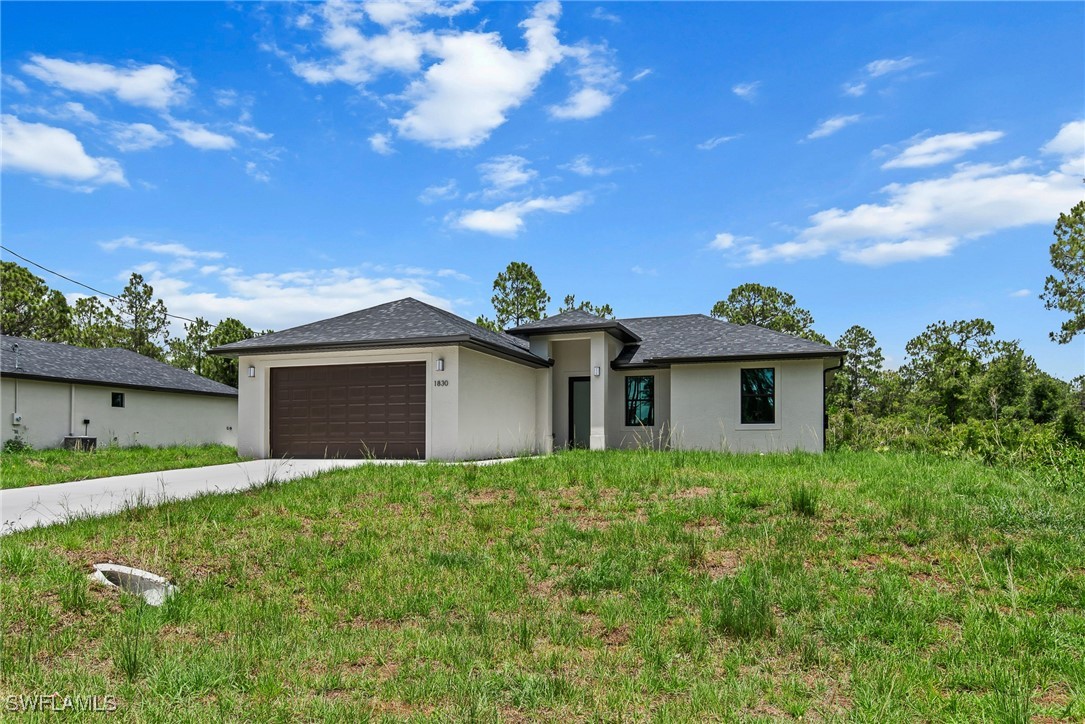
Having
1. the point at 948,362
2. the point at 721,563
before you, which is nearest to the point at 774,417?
the point at 721,563

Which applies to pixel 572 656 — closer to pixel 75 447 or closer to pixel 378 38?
pixel 378 38

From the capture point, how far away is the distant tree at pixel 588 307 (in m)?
40.8

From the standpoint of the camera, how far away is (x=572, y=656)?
395cm

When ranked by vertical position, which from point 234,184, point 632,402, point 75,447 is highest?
point 234,184

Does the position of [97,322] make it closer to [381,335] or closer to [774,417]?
[381,335]

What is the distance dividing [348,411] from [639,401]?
8436mm

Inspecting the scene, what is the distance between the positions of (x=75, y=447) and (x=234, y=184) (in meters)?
11.0

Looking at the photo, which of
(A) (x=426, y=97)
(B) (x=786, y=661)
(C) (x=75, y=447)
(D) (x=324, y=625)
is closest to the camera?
(B) (x=786, y=661)

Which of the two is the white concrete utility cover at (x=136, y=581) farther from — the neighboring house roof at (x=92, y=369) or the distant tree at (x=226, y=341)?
the distant tree at (x=226, y=341)

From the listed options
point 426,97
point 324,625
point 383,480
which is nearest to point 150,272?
point 426,97

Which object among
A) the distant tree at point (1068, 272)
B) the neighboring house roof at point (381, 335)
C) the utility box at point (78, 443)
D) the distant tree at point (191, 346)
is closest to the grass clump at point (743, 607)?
the neighboring house roof at point (381, 335)

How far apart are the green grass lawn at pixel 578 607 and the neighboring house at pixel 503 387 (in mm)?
6496

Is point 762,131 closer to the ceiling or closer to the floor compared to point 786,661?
closer to the ceiling

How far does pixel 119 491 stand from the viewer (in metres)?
9.55
